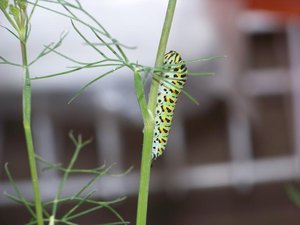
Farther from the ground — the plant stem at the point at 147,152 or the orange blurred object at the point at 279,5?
the orange blurred object at the point at 279,5

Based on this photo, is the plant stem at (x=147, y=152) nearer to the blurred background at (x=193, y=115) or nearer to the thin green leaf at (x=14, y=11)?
the thin green leaf at (x=14, y=11)

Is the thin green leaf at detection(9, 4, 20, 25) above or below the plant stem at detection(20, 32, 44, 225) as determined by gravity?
above

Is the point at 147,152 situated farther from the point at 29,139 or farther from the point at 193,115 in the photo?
the point at 193,115

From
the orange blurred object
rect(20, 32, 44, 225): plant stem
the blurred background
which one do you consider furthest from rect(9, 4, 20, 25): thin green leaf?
the orange blurred object

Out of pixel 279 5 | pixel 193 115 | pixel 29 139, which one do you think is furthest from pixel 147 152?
pixel 193 115

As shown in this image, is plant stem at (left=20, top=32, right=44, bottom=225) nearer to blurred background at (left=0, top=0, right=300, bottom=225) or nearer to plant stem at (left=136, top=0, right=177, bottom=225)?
plant stem at (left=136, top=0, right=177, bottom=225)

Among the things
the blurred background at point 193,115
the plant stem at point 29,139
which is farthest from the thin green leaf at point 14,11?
the blurred background at point 193,115

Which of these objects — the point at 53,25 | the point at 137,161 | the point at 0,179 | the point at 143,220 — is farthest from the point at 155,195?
the point at 143,220

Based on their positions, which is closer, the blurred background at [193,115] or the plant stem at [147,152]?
the plant stem at [147,152]
